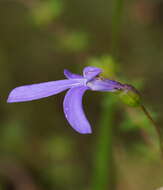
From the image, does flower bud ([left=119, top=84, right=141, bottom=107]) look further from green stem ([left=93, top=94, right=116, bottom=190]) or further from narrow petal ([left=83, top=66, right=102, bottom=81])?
green stem ([left=93, top=94, right=116, bottom=190])

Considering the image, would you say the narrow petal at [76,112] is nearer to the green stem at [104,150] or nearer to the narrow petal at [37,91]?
the narrow petal at [37,91]

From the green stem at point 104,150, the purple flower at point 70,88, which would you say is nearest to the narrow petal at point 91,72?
the purple flower at point 70,88

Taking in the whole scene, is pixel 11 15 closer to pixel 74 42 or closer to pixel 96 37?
pixel 96 37

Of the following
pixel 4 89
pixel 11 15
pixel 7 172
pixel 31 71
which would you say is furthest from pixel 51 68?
pixel 7 172

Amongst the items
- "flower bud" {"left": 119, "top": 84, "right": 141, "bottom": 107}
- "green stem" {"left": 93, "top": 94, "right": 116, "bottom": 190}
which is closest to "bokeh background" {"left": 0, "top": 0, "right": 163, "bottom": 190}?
"green stem" {"left": 93, "top": 94, "right": 116, "bottom": 190}

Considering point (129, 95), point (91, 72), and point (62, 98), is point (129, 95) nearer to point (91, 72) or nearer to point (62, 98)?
point (91, 72)

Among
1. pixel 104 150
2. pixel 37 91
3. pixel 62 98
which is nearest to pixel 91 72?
pixel 37 91
